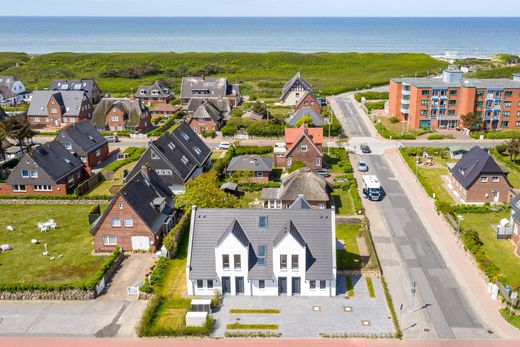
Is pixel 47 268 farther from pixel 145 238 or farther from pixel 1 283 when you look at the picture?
pixel 145 238

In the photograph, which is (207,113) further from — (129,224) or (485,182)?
(485,182)

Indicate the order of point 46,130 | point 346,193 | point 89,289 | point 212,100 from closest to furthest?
1. point 89,289
2. point 346,193
3. point 46,130
4. point 212,100

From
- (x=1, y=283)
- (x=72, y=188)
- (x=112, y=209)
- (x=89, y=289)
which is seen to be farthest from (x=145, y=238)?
(x=72, y=188)

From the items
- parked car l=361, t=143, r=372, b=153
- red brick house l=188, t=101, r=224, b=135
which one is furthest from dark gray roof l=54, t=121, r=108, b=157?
parked car l=361, t=143, r=372, b=153

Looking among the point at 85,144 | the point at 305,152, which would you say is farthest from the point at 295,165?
the point at 85,144

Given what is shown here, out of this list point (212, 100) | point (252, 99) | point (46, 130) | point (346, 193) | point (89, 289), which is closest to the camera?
point (89, 289)

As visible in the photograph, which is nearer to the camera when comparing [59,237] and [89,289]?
[89,289]
